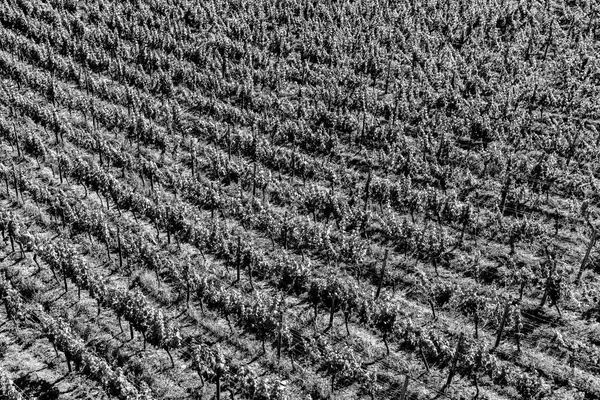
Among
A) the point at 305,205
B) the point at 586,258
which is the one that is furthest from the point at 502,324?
the point at 305,205

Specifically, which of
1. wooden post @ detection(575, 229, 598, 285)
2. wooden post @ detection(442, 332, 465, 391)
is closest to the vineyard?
wooden post @ detection(575, 229, 598, 285)

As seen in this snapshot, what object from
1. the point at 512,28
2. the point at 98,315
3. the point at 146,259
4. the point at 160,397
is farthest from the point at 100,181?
the point at 512,28

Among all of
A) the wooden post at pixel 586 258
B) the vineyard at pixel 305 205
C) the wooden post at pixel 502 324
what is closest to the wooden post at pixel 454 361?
the vineyard at pixel 305 205

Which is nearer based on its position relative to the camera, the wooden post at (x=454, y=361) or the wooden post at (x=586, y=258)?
the wooden post at (x=454, y=361)

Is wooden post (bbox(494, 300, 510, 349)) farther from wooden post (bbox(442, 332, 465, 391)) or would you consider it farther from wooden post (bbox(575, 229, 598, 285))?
wooden post (bbox(575, 229, 598, 285))

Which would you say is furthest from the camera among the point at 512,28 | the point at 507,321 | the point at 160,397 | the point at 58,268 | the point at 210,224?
the point at 512,28

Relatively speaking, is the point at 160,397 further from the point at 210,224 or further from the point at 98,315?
the point at 210,224

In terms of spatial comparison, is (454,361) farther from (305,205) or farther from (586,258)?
(305,205)

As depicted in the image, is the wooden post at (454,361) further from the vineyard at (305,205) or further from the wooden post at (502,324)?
the wooden post at (502,324)

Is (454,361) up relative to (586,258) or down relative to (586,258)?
down
